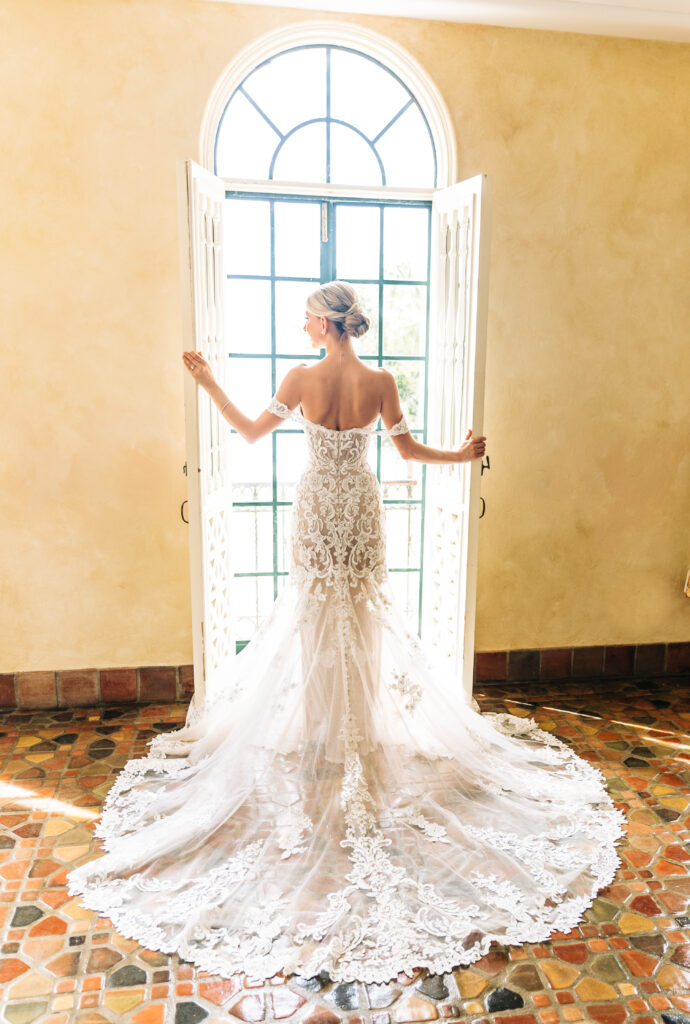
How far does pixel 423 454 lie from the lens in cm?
344

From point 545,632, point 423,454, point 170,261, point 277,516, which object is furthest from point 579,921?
point 170,261

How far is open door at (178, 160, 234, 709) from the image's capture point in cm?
329

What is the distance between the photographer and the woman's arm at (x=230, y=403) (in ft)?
10.4

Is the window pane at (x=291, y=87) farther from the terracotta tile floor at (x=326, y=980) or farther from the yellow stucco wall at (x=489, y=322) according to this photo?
the terracotta tile floor at (x=326, y=980)

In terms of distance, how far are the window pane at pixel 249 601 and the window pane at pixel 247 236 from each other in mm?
1660

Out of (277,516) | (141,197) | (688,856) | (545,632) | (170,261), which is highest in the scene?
(141,197)

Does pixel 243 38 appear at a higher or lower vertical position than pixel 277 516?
higher

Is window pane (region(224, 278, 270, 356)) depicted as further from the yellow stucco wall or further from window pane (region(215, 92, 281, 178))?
window pane (region(215, 92, 281, 178))

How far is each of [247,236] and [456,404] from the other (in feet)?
4.59

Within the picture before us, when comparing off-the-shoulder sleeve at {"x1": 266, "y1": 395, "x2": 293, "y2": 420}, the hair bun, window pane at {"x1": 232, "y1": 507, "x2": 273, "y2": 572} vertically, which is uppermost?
the hair bun

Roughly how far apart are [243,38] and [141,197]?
2.91 ft

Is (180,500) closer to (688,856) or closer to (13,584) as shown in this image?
(13,584)

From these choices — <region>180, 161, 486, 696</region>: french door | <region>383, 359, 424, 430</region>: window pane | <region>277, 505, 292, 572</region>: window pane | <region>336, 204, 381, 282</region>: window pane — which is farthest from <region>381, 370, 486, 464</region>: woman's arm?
<region>336, 204, 381, 282</region>: window pane

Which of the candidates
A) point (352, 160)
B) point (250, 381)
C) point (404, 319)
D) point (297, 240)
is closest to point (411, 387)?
point (404, 319)
